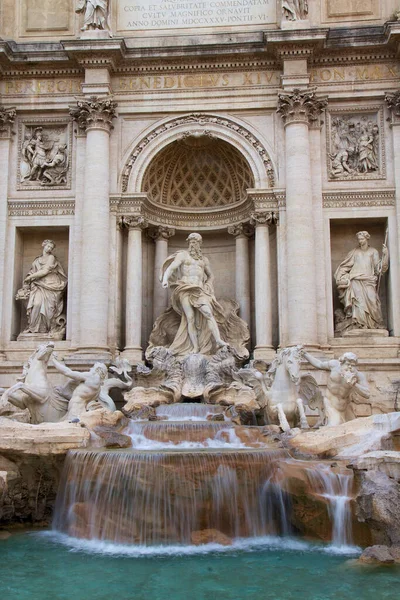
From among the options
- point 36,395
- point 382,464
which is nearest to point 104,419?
point 36,395

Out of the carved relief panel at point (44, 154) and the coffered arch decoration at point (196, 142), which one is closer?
the coffered arch decoration at point (196, 142)

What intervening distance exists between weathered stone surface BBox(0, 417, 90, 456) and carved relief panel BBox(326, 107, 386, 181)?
31.6 feet

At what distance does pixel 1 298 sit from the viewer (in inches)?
705

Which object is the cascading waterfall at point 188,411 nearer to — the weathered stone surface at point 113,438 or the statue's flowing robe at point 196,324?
the weathered stone surface at point 113,438

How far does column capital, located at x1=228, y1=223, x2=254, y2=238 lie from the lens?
18875 millimetres

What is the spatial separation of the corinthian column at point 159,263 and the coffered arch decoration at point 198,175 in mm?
790

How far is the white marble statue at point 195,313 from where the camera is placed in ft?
56.4

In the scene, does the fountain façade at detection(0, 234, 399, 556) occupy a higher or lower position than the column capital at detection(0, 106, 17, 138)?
lower

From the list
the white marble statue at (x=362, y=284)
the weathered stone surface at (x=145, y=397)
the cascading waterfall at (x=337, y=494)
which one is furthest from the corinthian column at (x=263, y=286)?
the cascading waterfall at (x=337, y=494)

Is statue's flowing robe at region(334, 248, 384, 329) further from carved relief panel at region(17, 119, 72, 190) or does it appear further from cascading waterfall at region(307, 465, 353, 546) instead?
carved relief panel at region(17, 119, 72, 190)

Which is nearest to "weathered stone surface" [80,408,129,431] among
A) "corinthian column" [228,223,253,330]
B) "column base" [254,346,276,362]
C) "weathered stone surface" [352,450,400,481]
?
"column base" [254,346,276,362]

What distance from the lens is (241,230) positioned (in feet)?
62.0

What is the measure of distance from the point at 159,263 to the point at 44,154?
418 cm

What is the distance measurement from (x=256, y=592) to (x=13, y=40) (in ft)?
51.9
